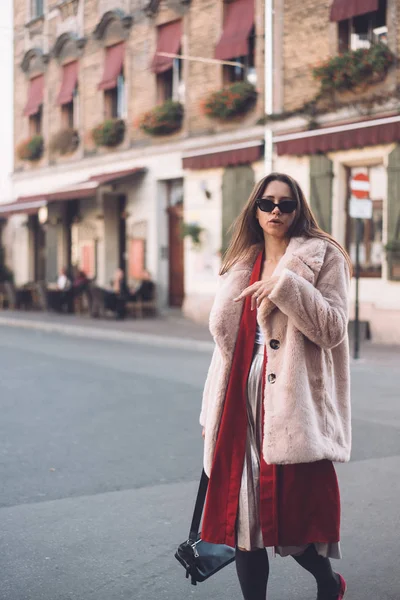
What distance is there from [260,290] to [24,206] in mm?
22585

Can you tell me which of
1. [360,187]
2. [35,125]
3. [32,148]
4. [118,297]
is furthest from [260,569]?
[35,125]

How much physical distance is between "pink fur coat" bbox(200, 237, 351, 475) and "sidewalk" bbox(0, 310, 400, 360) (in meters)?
9.66

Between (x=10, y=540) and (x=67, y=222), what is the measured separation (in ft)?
72.6

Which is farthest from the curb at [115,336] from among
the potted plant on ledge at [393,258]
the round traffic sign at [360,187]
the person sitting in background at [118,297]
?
the round traffic sign at [360,187]

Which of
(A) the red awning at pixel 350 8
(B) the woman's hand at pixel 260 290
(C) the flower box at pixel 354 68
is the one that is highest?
(A) the red awning at pixel 350 8

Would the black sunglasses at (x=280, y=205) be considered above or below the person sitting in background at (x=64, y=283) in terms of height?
above

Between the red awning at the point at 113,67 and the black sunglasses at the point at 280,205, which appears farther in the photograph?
the red awning at the point at 113,67

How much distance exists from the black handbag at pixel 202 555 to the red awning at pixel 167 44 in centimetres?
1897

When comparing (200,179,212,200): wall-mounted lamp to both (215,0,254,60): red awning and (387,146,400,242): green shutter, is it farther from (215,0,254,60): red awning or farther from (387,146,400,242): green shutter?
(387,146,400,242): green shutter

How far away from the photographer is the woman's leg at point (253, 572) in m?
3.08

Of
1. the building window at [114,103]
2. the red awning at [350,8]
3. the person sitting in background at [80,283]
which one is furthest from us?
the building window at [114,103]

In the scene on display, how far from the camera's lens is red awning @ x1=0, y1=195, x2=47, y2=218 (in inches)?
950

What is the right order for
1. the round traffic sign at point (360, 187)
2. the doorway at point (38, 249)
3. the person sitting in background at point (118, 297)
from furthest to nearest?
the doorway at point (38, 249) → the person sitting in background at point (118, 297) → the round traffic sign at point (360, 187)

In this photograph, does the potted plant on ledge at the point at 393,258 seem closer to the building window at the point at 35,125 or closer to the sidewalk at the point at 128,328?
the sidewalk at the point at 128,328
